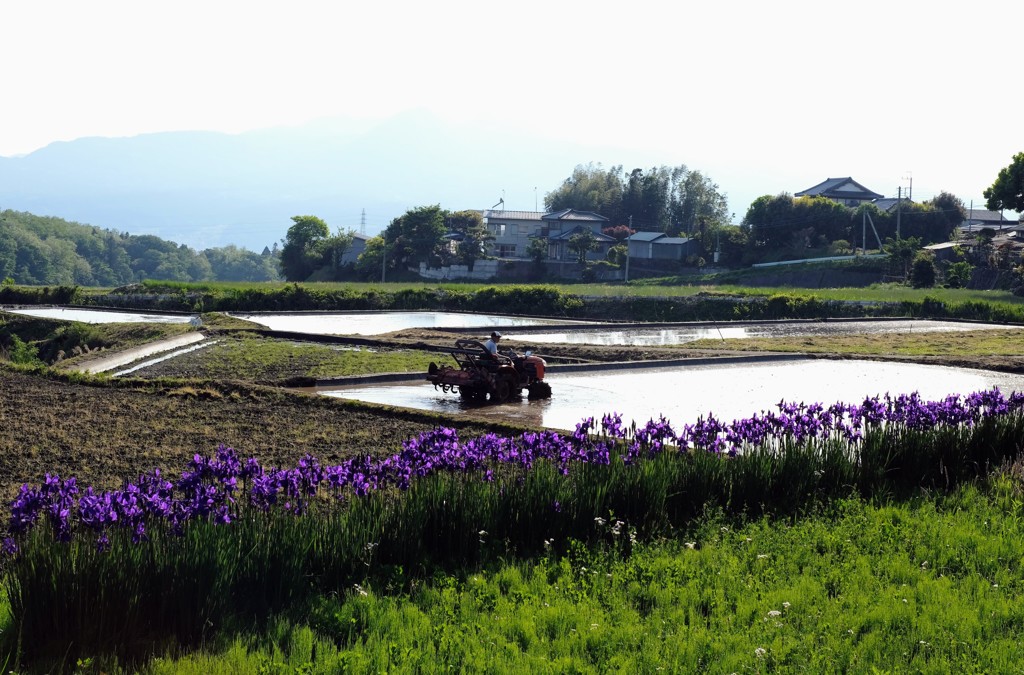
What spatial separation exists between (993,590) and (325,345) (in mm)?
23463

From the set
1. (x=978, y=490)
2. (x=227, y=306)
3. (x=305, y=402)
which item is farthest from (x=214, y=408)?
(x=227, y=306)

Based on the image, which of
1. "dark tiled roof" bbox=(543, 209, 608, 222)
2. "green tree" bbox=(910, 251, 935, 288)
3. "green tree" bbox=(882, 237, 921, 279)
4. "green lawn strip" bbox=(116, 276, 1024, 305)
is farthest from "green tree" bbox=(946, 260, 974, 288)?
"dark tiled roof" bbox=(543, 209, 608, 222)

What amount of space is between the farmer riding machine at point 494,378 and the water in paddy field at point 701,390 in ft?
1.13

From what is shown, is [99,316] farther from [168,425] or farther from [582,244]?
[582,244]

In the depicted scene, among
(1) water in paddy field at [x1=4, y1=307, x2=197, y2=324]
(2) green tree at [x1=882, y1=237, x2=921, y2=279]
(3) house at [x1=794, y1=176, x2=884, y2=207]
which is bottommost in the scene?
(1) water in paddy field at [x1=4, y1=307, x2=197, y2=324]

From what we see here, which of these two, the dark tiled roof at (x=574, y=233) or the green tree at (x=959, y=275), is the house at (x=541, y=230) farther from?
the green tree at (x=959, y=275)

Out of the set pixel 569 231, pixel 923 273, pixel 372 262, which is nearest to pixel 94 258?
pixel 372 262

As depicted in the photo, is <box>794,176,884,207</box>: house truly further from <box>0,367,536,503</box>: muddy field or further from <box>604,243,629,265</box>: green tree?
<box>0,367,536,503</box>: muddy field

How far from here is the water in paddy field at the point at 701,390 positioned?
18.2 metres

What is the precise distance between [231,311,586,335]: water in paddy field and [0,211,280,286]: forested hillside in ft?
258

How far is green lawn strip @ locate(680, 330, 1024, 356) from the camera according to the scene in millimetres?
30812

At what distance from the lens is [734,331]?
3847 cm

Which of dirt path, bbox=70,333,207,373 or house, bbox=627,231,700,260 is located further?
house, bbox=627,231,700,260

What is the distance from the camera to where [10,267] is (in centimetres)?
10969
